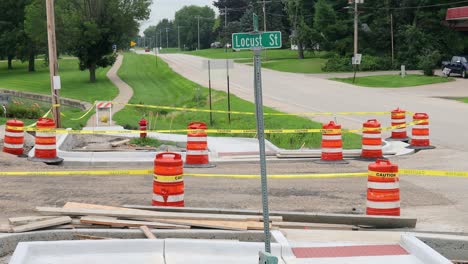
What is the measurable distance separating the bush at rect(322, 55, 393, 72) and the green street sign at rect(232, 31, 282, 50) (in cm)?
6439

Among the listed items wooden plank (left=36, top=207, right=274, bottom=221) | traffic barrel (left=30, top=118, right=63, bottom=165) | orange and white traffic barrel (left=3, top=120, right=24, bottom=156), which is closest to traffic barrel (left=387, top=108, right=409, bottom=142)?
traffic barrel (left=30, top=118, right=63, bottom=165)

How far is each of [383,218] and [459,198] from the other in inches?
122

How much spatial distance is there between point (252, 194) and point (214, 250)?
13.1ft

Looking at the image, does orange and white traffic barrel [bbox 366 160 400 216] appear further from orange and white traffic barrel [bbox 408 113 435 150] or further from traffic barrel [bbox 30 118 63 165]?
orange and white traffic barrel [bbox 408 113 435 150]

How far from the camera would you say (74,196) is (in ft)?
35.0

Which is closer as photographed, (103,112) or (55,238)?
(55,238)

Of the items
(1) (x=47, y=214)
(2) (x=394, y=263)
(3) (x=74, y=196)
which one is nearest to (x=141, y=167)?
(3) (x=74, y=196)

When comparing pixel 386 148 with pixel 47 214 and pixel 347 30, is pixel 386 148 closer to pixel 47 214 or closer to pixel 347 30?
pixel 47 214

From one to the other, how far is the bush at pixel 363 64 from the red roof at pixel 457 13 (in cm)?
806

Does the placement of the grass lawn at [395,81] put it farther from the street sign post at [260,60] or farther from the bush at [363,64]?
the street sign post at [260,60]

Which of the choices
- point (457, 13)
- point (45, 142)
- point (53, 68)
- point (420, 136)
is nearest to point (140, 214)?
point (45, 142)

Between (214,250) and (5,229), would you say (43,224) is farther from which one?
(214,250)

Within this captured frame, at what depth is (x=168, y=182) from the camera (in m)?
9.38

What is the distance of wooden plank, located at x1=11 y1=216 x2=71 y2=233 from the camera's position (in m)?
7.66
